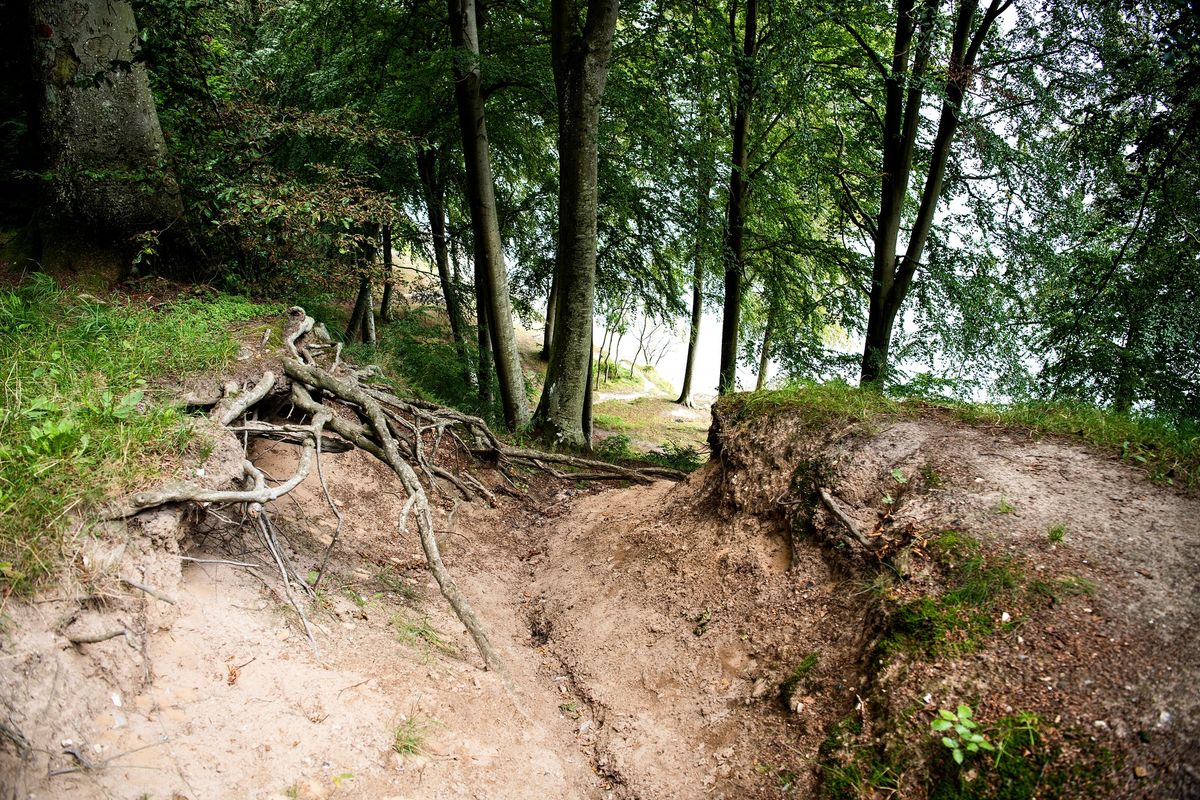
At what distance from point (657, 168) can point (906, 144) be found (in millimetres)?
3526

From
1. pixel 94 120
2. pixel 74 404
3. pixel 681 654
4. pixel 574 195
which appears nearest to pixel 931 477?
pixel 681 654

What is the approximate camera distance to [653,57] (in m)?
9.52

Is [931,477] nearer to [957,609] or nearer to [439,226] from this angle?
[957,609]

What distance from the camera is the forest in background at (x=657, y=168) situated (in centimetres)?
596

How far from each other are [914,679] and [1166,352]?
498 cm

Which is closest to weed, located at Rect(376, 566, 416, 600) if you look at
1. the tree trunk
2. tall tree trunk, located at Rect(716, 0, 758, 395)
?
the tree trunk

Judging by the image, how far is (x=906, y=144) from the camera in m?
9.06

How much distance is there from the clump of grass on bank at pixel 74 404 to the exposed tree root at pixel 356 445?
0.86 ft

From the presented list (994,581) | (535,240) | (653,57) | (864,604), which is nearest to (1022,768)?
(994,581)

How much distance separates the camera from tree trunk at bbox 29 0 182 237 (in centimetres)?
598

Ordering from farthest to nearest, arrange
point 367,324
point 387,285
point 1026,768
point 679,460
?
1. point 387,285
2. point 367,324
3. point 679,460
4. point 1026,768

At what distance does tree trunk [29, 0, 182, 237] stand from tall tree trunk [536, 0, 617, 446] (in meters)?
4.28

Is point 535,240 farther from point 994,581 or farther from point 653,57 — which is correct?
point 994,581

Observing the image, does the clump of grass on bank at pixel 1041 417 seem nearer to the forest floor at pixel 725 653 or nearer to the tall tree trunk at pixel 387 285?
the forest floor at pixel 725 653
